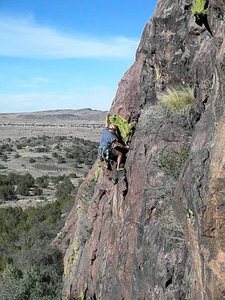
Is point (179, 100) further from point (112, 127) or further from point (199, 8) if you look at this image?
point (112, 127)

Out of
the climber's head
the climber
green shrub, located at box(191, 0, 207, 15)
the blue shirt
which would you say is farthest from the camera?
the climber's head

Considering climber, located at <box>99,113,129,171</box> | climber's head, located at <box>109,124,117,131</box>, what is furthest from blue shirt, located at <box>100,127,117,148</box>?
climber's head, located at <box>109,124,117,131</box>

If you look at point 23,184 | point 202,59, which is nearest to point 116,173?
point 202,59

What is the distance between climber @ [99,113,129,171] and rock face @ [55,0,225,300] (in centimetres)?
39

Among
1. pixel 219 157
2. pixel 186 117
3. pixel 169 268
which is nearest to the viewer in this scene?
pixel 219 157

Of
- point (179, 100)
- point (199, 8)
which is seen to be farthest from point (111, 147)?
point (199, 8)

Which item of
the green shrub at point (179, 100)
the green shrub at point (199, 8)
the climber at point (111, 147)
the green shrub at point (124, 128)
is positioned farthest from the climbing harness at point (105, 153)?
the green shrub at point (199, 8)

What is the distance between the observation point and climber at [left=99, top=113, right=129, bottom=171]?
11.0 metres

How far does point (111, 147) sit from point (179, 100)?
217 cm

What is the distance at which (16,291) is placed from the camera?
14.1 meters

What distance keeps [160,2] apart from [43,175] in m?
32.5

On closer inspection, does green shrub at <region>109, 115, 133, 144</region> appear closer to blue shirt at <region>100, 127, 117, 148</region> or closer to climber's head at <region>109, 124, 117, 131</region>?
climber's head at <region>109, 124, 117, 131</region>

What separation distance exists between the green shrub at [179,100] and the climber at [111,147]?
4.97 ft

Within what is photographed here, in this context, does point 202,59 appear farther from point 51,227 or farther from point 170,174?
point 51,227
